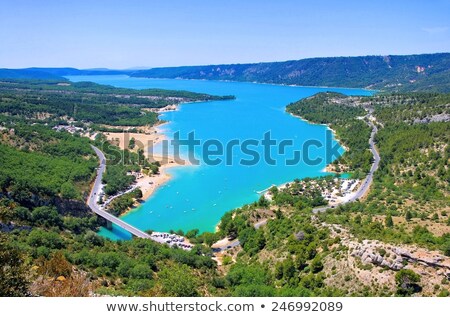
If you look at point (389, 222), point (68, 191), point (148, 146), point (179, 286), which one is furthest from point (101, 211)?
point (148, 146)

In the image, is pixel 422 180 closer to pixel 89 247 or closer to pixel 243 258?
pixel 243 258

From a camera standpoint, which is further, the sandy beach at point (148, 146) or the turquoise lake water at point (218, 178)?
the sandy beach at point (148, 146)

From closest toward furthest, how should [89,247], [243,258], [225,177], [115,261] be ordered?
[115,261]
[89,247]
[243,258]
[225,177]

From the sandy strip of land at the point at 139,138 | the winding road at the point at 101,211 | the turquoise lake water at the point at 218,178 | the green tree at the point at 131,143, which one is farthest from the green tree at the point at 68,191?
the green tree at the point at 131,143

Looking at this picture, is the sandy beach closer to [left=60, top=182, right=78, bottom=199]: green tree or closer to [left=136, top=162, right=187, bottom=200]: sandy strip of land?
[left=136, top=162, right=187, bottom=200]: sandy strip of land

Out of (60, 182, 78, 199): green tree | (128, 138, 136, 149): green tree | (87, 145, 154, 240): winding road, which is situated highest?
(128, 138, 136, 149): green tree

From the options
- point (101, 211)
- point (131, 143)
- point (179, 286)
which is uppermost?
point (179, 286)

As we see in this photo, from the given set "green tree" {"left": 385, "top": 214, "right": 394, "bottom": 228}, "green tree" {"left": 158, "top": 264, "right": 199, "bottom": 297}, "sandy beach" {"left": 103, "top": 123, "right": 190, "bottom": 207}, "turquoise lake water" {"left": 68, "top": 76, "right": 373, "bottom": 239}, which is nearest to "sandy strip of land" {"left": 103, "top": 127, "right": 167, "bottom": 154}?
"sandy beach" {"left": 103, "top": 123, "right": 190, "bottom": 207}

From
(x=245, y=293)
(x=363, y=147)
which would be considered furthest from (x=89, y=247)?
(x=363, y=147)

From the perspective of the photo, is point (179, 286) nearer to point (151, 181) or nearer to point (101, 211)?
point (101, 211)

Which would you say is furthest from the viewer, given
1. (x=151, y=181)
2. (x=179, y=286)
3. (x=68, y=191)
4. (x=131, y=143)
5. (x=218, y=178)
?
(x=131, y=143)

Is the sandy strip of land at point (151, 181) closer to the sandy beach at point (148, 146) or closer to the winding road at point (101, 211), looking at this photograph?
the sandy beach at point (148, 146)
